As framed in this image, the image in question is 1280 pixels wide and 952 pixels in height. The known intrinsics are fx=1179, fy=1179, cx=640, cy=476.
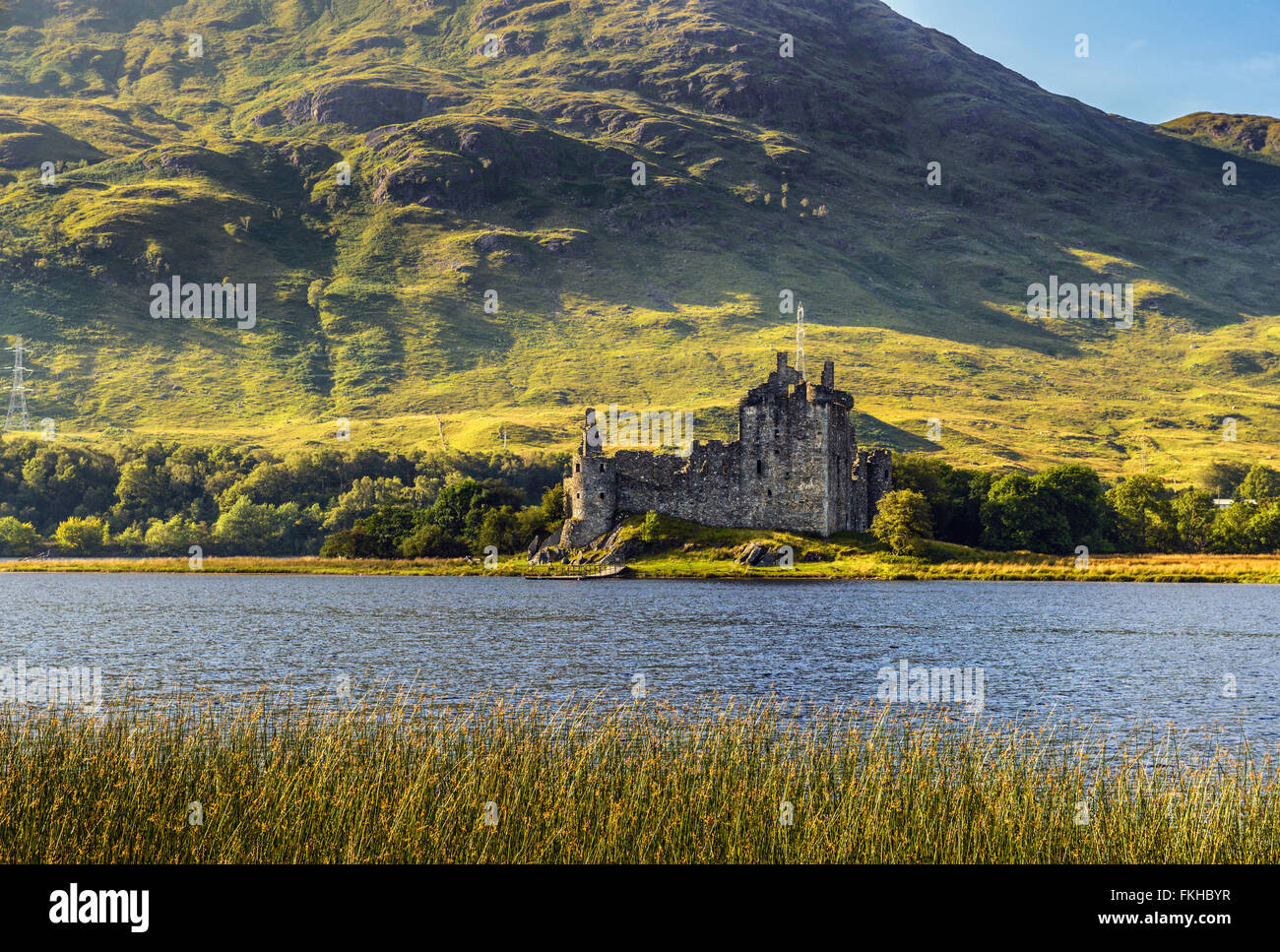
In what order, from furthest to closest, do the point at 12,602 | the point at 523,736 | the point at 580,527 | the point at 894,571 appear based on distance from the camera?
the point at 580,527, the point at 894,571, the point at 12,602, the point at 523,736

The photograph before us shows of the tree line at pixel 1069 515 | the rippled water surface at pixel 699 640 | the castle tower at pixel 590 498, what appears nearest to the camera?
the rippled water surface at pixel 699 640

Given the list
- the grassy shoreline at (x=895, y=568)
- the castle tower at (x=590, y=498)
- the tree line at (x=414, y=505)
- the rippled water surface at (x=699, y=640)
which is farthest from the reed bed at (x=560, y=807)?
the castle tower at (x=590, y=498)

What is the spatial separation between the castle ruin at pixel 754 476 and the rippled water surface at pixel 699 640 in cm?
2097

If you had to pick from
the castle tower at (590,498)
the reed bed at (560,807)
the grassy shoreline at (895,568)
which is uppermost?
the castle tower at (590,498)

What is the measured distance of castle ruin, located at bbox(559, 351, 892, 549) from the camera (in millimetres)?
111062

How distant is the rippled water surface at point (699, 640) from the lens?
1427 inches

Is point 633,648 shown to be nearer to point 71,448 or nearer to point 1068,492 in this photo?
point 1068,492

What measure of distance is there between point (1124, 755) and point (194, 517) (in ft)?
475

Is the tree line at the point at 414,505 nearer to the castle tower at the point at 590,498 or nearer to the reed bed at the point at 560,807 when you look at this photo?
the castle tower at the point at 590,498

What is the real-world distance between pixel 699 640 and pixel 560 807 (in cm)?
3585
